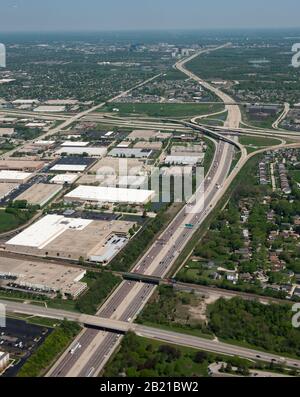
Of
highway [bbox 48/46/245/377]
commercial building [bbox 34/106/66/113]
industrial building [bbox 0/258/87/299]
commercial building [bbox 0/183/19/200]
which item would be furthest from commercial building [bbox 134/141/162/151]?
industrial building [bbox 0/258/87/299]

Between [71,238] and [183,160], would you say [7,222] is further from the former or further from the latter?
[183,160]

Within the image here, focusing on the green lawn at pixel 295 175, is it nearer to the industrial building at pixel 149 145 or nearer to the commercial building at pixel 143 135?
the industrial building at pixel 149 145

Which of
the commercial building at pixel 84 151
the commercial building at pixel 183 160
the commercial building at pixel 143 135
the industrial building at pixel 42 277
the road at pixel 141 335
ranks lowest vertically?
the road at pixel 141 335

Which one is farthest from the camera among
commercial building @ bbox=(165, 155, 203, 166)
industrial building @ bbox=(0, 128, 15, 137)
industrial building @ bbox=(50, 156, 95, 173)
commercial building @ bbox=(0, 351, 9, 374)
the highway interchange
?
industrial building @ bbox=(0, 128, 15, 137)

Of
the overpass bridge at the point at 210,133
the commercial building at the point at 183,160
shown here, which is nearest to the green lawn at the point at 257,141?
the overpass bridge at the point at 210,133

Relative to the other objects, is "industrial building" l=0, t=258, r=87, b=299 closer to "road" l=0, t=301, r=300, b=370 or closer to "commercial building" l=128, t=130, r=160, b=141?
"road" l=0, t=301, r=300, b=370

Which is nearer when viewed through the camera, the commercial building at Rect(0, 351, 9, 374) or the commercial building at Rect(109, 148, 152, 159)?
the commercial building at Rect(0, 351, 9, 374)
